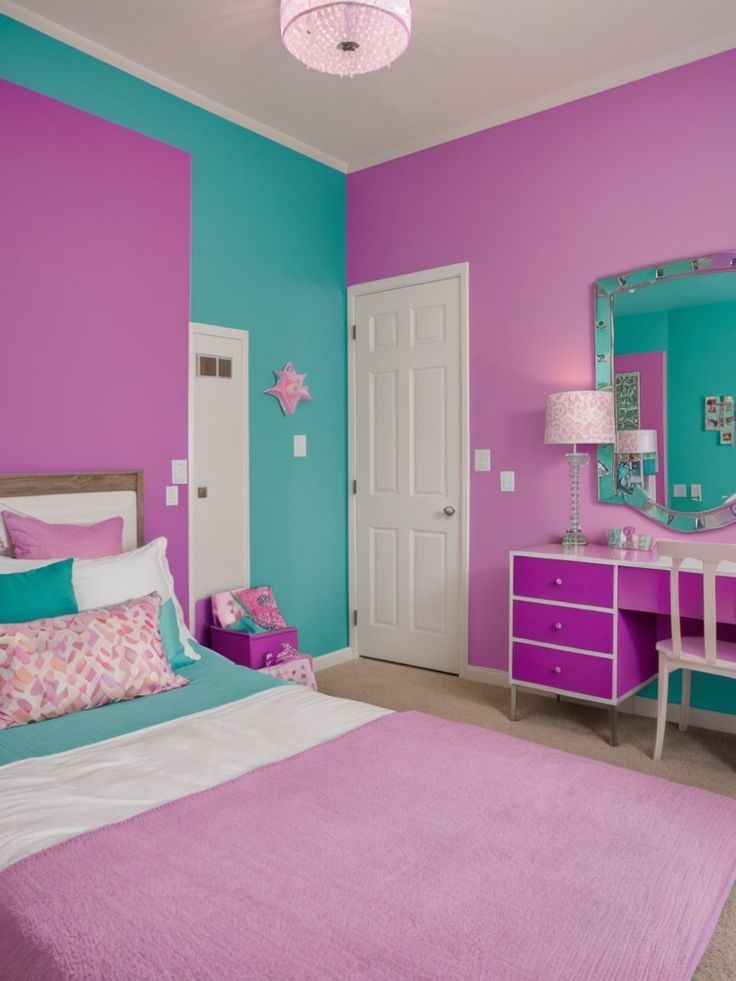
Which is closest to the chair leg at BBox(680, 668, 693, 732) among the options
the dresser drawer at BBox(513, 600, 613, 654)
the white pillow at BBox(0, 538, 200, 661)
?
the dresser drawer at BBox(513, 600, 613, 654)

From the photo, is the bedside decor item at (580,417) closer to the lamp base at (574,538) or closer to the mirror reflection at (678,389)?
the mirror reflection at (678,389)

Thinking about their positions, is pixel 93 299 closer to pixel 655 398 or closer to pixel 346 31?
pixel 346 31

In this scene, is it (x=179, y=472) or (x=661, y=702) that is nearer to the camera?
(x=661, y=702)

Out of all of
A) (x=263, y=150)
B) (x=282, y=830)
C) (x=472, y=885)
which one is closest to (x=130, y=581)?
(x=282, y=830)

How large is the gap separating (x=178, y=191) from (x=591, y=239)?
1.99 metres

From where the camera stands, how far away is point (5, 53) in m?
2.87

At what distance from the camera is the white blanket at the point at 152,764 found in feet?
4.98

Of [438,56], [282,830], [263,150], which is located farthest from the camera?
[263,150]

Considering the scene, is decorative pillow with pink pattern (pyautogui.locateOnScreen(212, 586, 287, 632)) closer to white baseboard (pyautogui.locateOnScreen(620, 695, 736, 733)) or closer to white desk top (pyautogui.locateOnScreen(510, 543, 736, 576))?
white desk top (pyautogui.locateOnScreen(510, 543, 736, 576))

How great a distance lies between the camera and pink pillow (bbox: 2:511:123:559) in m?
2.69

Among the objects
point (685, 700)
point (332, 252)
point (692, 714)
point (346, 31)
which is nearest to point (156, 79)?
point (332, 252)

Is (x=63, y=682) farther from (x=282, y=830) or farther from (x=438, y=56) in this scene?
(x=438, y=56)

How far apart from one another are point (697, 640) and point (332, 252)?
2.95 m

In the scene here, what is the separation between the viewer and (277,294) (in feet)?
13.4
